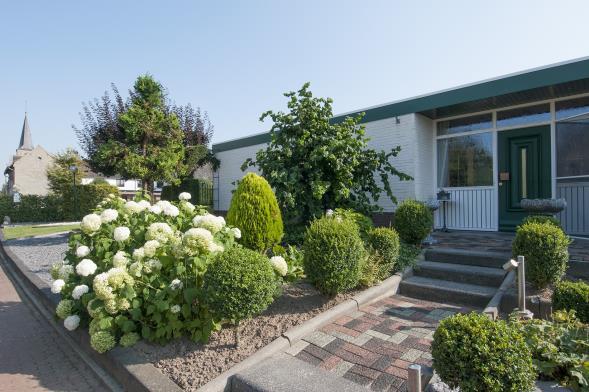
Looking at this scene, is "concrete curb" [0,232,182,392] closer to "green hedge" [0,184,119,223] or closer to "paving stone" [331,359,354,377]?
"paving stone" [331,359,354,377]

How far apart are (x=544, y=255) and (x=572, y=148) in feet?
14.3

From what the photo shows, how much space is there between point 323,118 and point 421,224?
3049mm

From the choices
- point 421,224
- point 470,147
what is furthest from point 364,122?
point 421,224

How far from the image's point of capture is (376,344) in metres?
3.23

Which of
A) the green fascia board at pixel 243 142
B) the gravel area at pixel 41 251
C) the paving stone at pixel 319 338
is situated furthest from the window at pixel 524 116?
the gravel area at pixel 41 251

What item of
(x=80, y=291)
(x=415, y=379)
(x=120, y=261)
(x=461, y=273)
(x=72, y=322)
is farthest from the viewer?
(x=461, y=273)

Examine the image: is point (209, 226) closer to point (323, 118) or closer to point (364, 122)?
point (323, 118)

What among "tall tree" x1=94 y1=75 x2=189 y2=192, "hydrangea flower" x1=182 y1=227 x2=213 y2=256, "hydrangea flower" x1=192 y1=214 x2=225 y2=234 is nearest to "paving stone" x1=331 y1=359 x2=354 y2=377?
"hydrangea flower" x1=182 y1=227 x2=213 y2=256

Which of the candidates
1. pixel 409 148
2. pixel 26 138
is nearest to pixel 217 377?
pixel 409 148

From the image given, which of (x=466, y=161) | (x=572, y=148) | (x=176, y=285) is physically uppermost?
(x=572, y=148)

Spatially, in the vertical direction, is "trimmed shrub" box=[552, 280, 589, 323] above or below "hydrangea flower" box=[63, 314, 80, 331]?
above

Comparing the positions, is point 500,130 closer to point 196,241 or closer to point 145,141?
point 196,241

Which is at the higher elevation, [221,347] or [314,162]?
[314,162]

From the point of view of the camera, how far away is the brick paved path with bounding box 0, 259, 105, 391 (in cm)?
308
